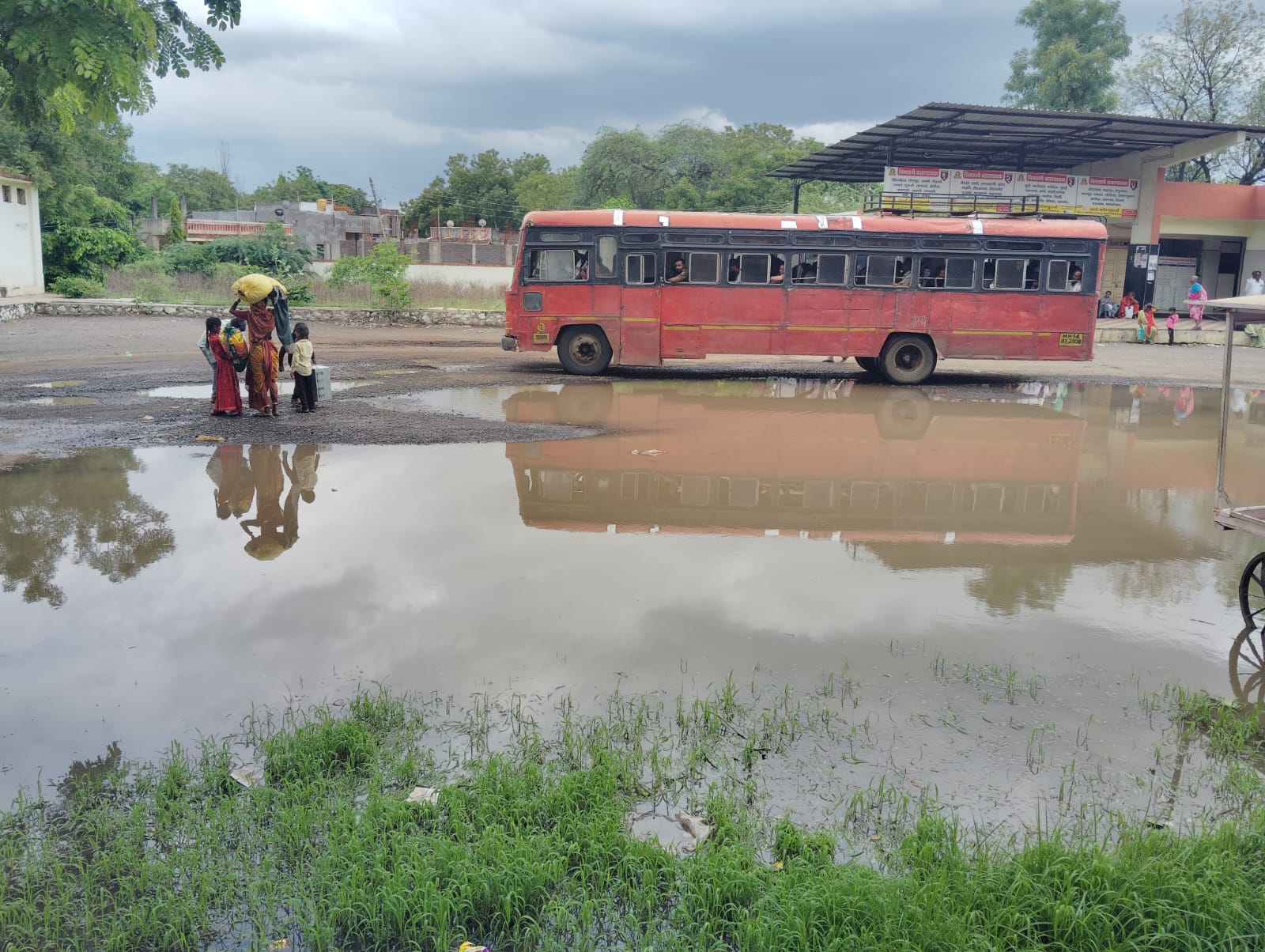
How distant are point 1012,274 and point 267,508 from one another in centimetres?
1369

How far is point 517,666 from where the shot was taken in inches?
204

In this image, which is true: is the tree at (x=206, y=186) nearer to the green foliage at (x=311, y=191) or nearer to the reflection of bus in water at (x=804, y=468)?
the green foliage at (x=311, y=191)

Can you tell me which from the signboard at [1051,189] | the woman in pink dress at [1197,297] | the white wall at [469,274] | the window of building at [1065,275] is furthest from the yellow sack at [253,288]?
the white wall at [469,274]

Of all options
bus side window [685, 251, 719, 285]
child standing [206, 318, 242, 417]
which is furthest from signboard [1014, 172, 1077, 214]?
child standing [206, 318, 242, 417]

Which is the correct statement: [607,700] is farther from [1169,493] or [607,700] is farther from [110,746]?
[1169,493]

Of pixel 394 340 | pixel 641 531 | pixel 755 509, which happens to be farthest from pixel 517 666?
pixel 394 340

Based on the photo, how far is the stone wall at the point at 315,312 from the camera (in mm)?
26594

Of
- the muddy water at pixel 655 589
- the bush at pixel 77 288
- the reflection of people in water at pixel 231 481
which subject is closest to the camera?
the muddy water at pixel 655 589

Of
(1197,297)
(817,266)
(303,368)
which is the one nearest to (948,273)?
(817,266)

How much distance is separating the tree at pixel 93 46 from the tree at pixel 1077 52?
128 ft

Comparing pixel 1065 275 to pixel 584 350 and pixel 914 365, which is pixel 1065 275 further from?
pixel 584 350

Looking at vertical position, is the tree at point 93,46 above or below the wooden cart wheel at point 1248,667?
above

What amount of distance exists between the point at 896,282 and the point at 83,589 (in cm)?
1418

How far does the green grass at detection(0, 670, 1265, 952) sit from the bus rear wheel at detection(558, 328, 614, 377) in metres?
13.7
